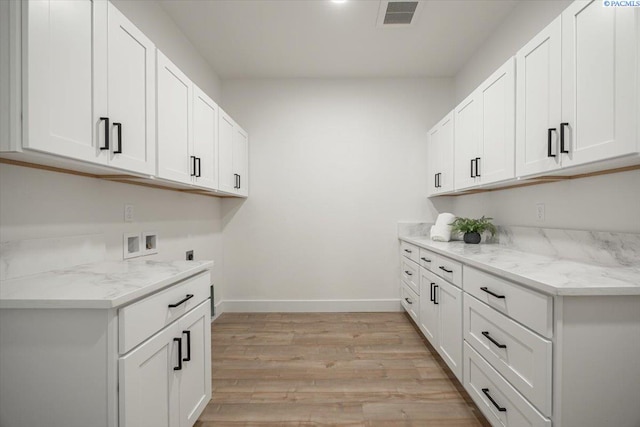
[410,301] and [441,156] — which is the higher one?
[441,156]

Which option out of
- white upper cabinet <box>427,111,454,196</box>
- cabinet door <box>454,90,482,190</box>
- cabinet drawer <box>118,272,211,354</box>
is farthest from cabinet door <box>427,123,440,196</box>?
cabinet drawer <box>118,272,211,354</box>

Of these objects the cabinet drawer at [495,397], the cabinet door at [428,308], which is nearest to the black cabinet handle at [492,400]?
the cabinet drawer at [495,397]

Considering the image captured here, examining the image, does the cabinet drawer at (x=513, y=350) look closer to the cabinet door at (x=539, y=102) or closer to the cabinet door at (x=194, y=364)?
the cabinet door at (x=539, y=102)

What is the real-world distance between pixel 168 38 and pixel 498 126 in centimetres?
270

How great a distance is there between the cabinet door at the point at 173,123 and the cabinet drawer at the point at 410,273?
2.22 m

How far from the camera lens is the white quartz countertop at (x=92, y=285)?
3.28 feet

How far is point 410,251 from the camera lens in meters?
3.24

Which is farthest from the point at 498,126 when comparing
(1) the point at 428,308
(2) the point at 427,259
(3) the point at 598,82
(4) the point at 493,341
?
(1) the point at 428,308

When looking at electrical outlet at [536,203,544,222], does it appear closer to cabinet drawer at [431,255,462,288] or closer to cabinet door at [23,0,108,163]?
cabinet drawer at [431,255,462,288]

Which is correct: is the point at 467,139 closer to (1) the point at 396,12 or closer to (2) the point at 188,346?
(1) the point at 396,12

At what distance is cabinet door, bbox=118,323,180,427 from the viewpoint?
41.6 inches

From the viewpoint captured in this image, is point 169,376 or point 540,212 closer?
point 169,376

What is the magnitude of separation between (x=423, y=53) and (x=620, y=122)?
7.85 feet

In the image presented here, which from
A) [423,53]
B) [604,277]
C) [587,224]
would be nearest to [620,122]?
[604,277]
